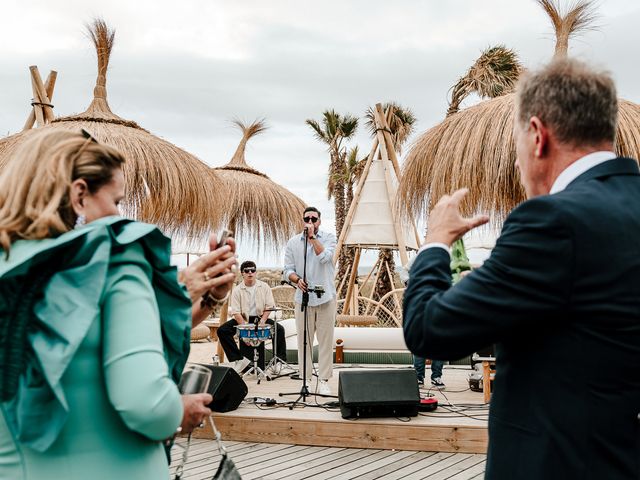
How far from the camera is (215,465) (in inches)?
175

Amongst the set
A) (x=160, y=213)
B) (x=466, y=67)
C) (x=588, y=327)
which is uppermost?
(x=466, y=67)

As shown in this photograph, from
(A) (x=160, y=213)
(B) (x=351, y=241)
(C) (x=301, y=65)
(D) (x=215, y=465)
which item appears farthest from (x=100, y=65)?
(C) (x=301, y=65)

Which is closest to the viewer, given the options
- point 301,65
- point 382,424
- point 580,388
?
point 580,388

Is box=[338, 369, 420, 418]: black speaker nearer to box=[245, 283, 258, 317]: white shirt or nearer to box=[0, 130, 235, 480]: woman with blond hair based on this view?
box=[245, 283, 258, 317]: white shirt

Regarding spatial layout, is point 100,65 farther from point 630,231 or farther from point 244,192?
point 630,231

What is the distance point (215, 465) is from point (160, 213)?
3.80 m

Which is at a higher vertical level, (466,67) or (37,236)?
(466,67)

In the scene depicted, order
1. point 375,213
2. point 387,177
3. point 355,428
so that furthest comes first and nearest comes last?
point 375,213 < point 387,177 < point 355,428

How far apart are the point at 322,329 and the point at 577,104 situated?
5.85m

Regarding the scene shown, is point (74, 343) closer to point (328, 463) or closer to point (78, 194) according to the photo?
point (78, 194)

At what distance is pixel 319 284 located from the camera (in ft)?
22.2

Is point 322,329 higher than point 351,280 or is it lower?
lower

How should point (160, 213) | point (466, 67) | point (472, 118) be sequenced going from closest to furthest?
point (472, 118) < point (160, 213) < point (466, 67)

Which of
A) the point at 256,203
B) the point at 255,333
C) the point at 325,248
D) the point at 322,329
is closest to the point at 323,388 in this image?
the point at 322,329
